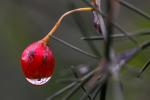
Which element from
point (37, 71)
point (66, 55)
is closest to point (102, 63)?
point (37, 71)

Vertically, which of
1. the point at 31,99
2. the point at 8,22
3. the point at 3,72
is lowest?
the point at 31,99

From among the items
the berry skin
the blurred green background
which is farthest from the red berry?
the blurred green background

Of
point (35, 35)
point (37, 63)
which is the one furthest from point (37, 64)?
point (35, 35)

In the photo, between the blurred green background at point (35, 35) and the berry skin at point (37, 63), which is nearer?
the berry skin at point (37, 63)

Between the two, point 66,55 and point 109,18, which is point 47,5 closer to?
point 66,55

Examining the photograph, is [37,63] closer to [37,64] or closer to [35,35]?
[37,64]

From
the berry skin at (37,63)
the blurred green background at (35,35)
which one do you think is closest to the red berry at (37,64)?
the berry skin at (37,63)

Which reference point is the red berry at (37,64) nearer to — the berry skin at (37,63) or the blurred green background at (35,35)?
the berry skin at (37,63)
